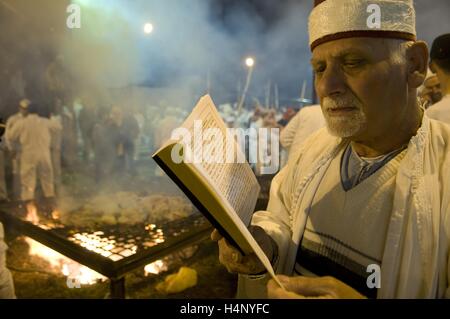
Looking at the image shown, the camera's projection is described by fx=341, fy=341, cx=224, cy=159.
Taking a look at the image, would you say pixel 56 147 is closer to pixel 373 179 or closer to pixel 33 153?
pixel 33 153

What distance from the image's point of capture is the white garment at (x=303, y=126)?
4.83 meters

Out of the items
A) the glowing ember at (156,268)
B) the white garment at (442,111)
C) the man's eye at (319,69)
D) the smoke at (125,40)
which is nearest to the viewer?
the man's eye at (319,69)

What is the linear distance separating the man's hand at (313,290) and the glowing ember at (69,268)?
345 centimetres

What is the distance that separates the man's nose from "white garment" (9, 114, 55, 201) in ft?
26.1

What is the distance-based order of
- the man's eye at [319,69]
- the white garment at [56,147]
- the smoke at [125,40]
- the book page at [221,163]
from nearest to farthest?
the book page at [221,163]
the man's eye at [319,69]
the white garment at [56,147]
the smoke at [125,40]

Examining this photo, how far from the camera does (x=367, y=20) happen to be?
4.77ft

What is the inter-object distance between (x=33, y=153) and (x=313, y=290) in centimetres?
819

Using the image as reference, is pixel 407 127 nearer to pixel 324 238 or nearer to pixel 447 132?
pixel 447 132

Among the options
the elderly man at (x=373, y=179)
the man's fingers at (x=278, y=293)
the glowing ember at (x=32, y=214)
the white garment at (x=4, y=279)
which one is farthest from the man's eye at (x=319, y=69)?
the glowing ember at (x=32, y=214)

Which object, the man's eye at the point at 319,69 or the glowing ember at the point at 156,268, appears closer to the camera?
the man's eye at the point at 319,69

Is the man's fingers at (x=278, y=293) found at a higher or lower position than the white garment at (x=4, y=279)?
higher

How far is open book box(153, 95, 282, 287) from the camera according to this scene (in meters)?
1.05

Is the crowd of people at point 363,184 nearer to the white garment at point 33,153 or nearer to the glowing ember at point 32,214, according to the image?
the glowing ember at point 32,214

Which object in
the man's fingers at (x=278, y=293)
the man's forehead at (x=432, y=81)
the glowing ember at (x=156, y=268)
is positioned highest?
the man's forehead at (x=432, y=81)
